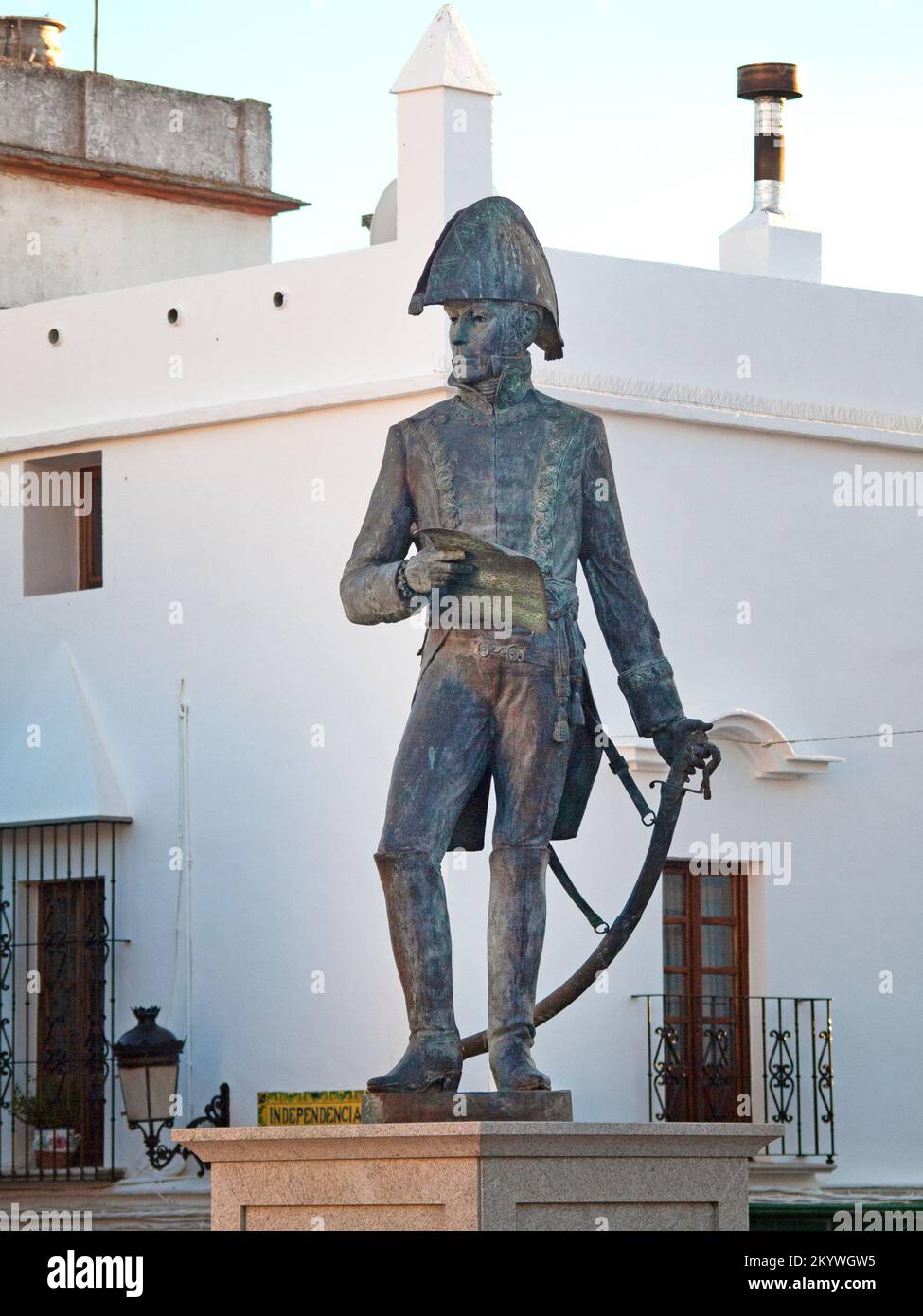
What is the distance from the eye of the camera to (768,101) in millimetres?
18812

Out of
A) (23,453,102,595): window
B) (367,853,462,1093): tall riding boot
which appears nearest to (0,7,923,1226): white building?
(23,453,102,595): window

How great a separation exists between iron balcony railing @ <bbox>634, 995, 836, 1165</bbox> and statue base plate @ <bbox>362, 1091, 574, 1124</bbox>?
8.12m

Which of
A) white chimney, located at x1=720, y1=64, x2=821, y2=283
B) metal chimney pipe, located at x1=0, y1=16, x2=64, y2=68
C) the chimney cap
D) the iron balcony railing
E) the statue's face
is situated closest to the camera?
the statue's face

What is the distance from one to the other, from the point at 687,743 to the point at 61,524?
990cm

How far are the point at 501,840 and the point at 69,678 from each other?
9.58m

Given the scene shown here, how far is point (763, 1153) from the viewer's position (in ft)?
51.2

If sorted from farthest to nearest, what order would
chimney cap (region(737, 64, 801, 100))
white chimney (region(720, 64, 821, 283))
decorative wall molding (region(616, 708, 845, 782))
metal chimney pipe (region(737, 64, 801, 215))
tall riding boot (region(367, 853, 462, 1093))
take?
chimney cap (region(737, 64, 801, 100)) < metal chimney pipe (region(737, 64, 801, 215)) < white chimney (region(720, 64, 821, 283)) < decorative wall molding (region(616, 708, 845, 782)) < tall riding boot (region(367, 853, 462, 1093))

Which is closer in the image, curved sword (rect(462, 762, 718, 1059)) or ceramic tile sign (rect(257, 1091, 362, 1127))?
curved sword (rect(462, 762, 718, 1059))

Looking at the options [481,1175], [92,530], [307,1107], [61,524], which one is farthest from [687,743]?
[61,524]

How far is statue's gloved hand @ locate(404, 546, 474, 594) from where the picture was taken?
25.6 feet

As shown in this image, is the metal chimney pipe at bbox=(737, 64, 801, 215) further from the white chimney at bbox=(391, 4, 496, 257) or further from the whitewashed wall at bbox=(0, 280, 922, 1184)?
the white chimney at bbox=(391, 4, 496, 257)

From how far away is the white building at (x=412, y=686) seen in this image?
619 inches

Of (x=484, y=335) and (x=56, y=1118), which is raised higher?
(x=484, y=335)

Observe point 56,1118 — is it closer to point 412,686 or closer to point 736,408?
point 412,686
